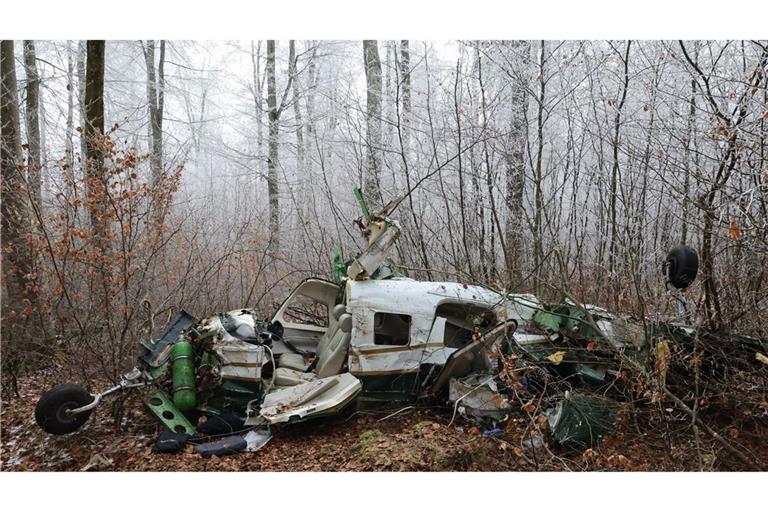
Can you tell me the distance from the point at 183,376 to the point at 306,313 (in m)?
2.67

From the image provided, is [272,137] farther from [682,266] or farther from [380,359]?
[682,266]

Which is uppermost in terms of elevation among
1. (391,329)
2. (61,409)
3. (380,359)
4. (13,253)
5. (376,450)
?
(13,253)

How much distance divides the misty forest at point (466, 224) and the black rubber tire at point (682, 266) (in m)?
0.26

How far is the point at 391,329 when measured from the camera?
5.55 metres

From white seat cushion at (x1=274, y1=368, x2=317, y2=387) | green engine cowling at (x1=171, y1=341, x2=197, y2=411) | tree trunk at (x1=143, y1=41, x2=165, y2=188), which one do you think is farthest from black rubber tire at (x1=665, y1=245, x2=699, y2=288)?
tree trunk at (x1=143, y1=41, x2=165, y2=188)

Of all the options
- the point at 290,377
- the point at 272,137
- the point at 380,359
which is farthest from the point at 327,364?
the point at 272,137

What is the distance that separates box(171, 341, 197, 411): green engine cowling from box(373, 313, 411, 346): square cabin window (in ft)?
6.01

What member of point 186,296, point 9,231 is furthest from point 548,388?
point 9,231

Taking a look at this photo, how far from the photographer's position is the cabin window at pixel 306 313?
7586mm

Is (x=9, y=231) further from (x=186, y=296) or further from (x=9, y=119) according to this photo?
(x=186, y=296)

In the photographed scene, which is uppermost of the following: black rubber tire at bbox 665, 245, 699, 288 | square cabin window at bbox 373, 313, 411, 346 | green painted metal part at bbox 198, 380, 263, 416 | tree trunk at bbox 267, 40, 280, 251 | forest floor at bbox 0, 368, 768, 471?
tree trunk at bbox 267, 40, 280, 251

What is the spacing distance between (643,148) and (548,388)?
3.33m

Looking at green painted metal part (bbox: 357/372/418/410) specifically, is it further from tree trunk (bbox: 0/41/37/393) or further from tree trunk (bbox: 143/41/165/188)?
tree trunk (bbox: 143/41/165/188)

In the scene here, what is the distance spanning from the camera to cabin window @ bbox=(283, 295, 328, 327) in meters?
7.59
